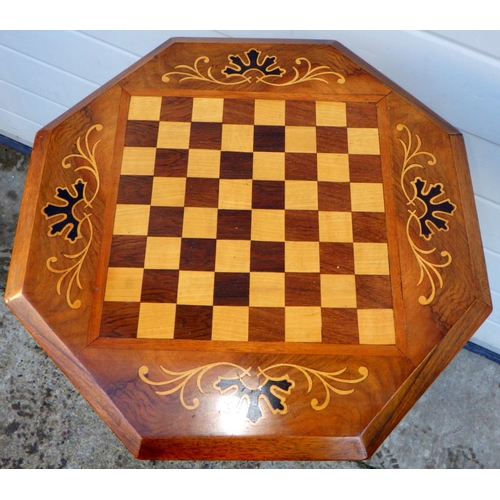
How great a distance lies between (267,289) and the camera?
3.49 feet

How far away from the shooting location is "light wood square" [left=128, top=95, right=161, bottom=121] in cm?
124

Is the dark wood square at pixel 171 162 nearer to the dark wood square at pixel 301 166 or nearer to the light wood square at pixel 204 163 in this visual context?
the light wood square at pixel 204 163

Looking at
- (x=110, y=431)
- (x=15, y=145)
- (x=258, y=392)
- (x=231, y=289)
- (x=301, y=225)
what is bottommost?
(x=110, y=431)

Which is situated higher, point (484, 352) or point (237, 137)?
point (237, 137)

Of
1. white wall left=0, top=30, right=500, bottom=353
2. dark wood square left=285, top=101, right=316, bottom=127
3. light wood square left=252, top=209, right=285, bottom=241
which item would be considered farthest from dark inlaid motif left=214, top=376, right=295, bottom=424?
white wall left=0, top=30, right=500, bottom=353

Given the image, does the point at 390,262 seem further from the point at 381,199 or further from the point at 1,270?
the point at 1,270

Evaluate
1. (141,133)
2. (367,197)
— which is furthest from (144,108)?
(367,197)

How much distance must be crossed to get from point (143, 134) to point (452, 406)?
169cm

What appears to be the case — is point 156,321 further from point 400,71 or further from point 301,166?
point 400,71

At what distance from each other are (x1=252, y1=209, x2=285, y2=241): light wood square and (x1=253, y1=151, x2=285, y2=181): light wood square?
0.09 m

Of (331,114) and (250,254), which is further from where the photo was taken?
(331,114)

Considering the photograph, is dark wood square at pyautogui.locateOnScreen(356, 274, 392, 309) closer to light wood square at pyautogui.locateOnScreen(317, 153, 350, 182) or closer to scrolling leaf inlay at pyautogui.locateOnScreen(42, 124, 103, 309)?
light wood square at pyautogui.locateOnScreen(317, 153, 350, 182)

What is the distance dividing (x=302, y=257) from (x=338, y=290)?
0.11 m
